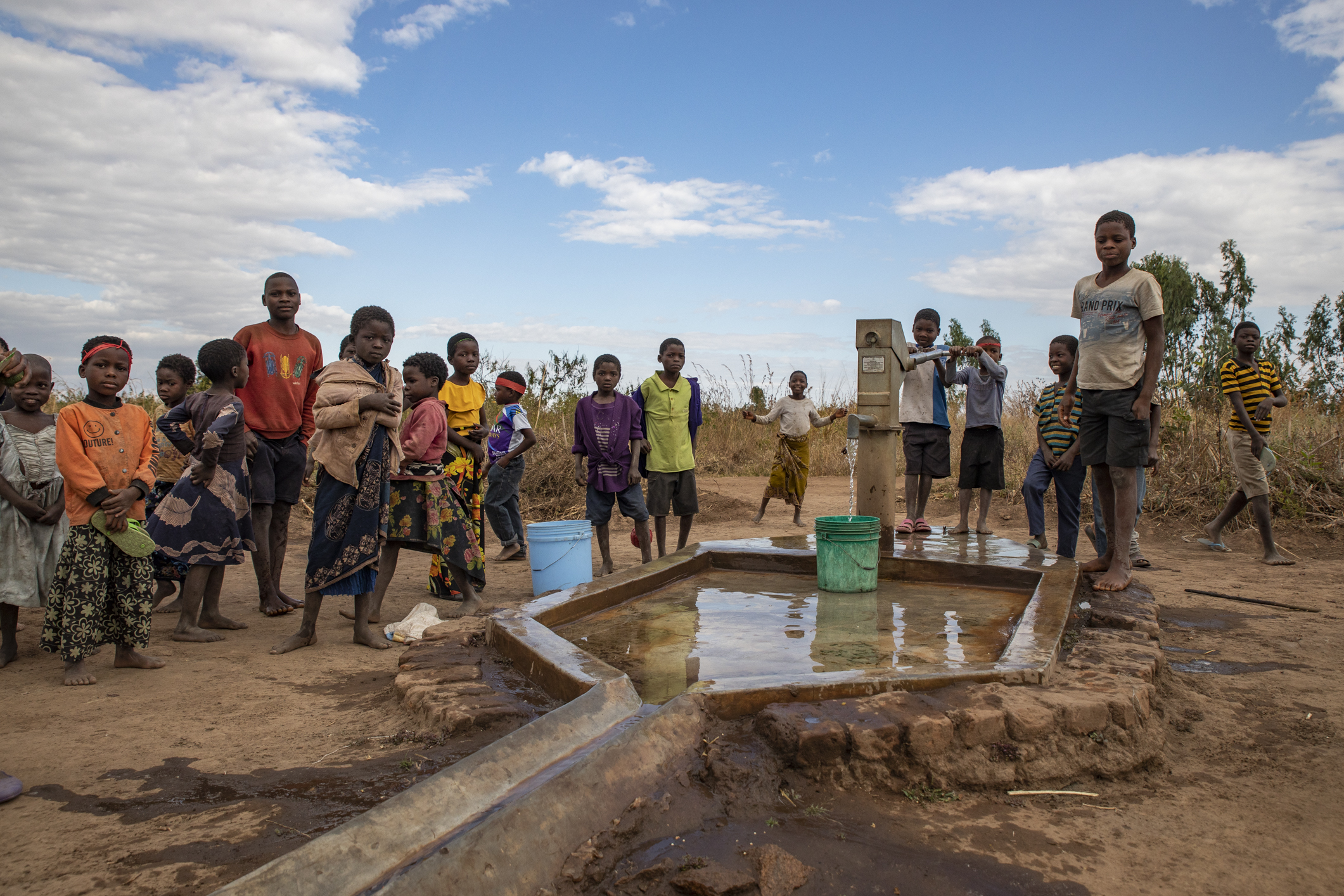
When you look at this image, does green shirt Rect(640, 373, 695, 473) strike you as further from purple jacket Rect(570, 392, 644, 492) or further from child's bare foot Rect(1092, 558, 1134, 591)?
child's bare foot Rect(1092, 558, 1134, 591)

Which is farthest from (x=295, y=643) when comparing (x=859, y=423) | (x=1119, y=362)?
(x=1119, y=362)

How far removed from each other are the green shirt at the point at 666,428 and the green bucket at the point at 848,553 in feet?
5.60

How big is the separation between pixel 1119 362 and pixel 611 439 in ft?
A: 9.84

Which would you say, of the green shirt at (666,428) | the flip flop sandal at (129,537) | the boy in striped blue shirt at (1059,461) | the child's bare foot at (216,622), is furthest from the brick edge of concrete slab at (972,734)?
the green shirt at (666,428)

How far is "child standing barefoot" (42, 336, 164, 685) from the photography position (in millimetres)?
3480

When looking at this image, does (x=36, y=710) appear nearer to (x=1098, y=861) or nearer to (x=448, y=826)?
(x=448, y=826)

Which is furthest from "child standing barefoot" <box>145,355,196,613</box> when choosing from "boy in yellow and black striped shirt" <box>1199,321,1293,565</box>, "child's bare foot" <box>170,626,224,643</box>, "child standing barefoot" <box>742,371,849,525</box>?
"boy in yellow and black striped shirt" <box>1199,321,1293,565</box>

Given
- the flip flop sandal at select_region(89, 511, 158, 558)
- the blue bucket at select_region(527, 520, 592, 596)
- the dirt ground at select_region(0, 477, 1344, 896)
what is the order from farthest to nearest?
1. the blue bucket at select_region(527, 520, 592, 596)
2. the flip flop sandal at select_region(89, 511, 158, 558)
3. the dirt ground at select_region(0, 477, 1344, 896)

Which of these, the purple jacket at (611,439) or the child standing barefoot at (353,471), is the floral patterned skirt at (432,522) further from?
the purple jacket at (611,439)

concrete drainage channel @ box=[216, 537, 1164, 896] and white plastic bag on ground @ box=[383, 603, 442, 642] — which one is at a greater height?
concrete drainage channel @ box=[216, 537, 1164, 896]

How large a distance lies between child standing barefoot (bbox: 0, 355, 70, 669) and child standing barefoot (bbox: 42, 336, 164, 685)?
0.49ft

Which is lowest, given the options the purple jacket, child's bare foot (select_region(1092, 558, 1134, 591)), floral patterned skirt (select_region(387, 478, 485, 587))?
child's bare foot (select_region(1092, 558, 1134, 591))

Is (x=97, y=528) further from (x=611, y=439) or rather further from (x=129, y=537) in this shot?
(x=611, y=439)

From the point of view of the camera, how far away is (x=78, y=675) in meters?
3.45
